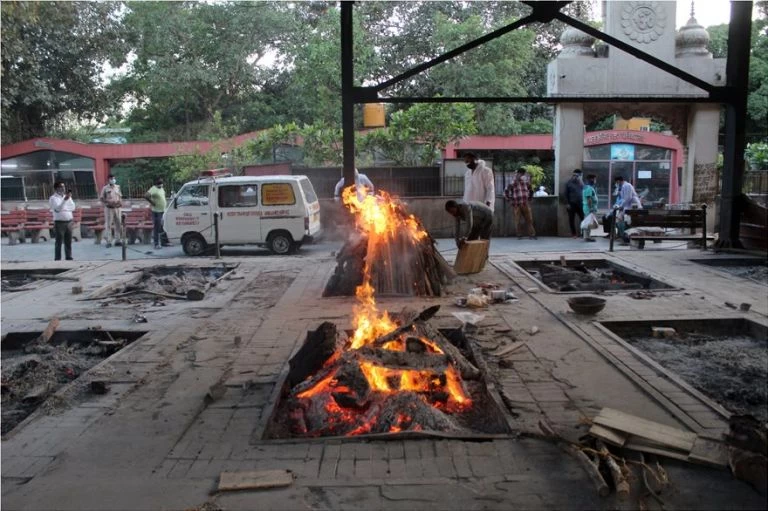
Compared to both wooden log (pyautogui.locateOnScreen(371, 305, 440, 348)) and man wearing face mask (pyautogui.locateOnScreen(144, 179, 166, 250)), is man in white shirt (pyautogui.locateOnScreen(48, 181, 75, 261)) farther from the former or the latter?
wooden log (pyautogui.locateOnScreen(371, 305, 440, 348))

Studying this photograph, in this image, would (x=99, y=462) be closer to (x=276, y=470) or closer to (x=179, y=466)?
(x=179, y=466)

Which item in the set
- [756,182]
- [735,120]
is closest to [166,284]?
[735,120]

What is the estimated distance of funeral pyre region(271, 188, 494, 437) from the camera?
A: 469 cm

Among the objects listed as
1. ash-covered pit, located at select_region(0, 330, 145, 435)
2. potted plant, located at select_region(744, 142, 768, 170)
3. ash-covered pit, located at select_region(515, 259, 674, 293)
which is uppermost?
potted plant, located at select_region(744, 142, 768, 170)

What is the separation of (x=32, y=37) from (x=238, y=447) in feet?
76.9

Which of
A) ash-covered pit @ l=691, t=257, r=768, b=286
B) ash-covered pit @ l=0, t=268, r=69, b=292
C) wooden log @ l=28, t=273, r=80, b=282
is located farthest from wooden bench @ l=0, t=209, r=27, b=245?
ash-covered pit @ l=691, t=257, r=768, b=286

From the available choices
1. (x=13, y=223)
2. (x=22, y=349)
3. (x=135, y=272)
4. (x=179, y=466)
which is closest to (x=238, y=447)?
(x=179, y=466)

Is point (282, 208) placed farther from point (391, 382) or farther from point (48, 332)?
point (391, 382)

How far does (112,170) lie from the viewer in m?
27.2

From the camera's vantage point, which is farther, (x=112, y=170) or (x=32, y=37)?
(x=112, y=170)

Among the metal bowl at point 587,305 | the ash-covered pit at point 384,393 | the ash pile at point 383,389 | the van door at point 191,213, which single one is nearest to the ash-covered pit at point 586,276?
the metal bowl at point 587,305

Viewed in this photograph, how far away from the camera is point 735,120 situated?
1184 cm

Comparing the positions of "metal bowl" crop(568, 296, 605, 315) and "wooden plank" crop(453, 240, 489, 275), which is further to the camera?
"wooden plank" crop(453, 240, 489, 275)

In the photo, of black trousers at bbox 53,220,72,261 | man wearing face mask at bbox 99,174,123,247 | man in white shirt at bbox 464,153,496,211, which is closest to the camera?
man in white shirt at bbox 464,153,496,211
